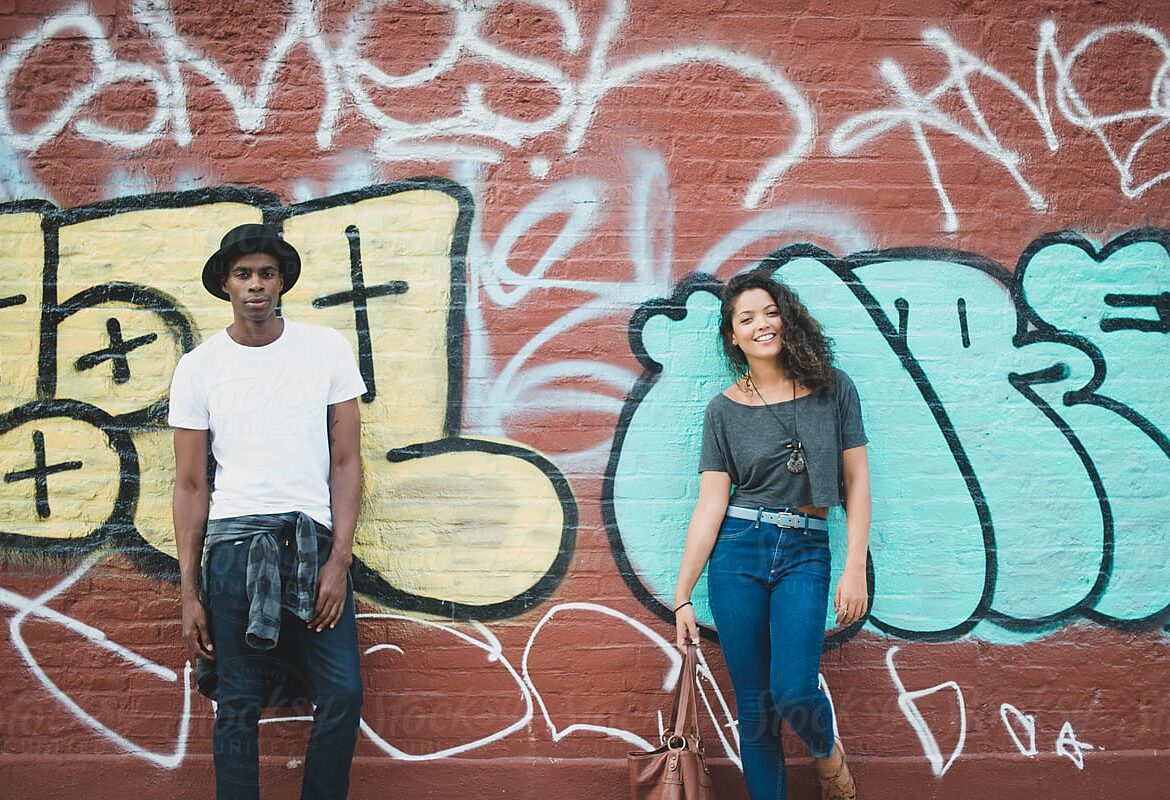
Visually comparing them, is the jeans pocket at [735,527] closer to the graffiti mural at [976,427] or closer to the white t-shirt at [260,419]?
the graffiti mural at [976,427]

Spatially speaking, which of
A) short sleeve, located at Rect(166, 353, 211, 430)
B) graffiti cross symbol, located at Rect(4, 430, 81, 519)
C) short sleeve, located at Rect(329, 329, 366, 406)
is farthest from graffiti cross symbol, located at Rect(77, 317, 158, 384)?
short sleeve, located at Rect(329, 329, 366, 406)

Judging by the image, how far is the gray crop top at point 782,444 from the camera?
10.7ft

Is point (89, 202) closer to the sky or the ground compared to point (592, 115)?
closer to the ground

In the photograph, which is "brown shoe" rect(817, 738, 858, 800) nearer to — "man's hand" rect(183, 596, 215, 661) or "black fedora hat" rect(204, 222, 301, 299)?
"man's hand" rect(183, 596, 215, 661)

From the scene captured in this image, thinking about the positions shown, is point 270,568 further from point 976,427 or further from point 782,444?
point 976,427

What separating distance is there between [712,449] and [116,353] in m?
2.17

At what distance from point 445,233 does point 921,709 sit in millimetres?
2459

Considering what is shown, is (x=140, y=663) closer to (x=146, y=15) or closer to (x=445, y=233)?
(x=445, y=233)

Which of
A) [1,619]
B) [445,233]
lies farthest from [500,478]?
[1,619]

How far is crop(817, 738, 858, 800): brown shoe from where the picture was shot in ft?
11.0

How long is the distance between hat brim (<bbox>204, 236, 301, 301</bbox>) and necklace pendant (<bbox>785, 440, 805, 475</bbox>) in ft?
5.73

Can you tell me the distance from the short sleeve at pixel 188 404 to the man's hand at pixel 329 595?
2.00 feet

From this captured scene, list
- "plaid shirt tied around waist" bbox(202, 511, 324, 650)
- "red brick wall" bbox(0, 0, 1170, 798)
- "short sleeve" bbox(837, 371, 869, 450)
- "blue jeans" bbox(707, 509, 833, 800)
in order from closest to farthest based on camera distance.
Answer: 1. "plaid shirt tied around waist" bbox(202, 511, 324, 650)
2. "blue jeans" bbox(707, 509, 833, 800)
3. "short sleeve" bbox(837, 371, 869, 450)
4. "red brick wall" bbox(0, 0, 1170, 798)

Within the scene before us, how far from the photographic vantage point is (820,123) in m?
3.72
